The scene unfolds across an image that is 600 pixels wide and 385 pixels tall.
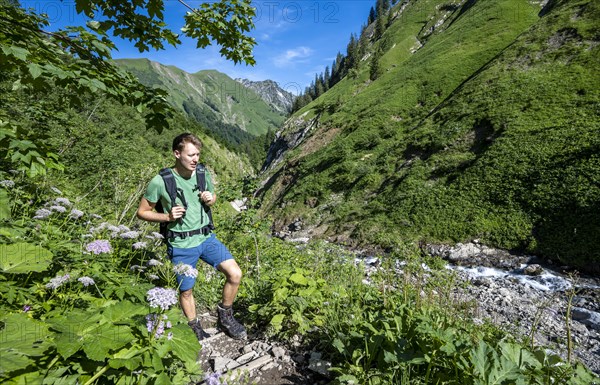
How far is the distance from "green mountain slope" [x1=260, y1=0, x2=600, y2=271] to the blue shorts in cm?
1054

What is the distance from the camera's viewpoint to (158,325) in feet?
6.96

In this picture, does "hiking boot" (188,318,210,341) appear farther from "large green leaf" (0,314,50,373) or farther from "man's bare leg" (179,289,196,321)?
"large green leaf" (0,314,50,373)

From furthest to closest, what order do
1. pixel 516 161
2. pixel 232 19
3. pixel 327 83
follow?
pixel 327 83, pixel 516 161, pixel 232 19

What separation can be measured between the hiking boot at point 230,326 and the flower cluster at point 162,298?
218 cm

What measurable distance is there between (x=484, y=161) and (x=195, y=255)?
651 inches

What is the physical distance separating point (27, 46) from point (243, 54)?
2408 millimetres

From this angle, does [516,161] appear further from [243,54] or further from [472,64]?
[472,64]

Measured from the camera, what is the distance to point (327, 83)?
11300 centimetres

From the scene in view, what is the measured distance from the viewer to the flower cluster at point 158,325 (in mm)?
2127

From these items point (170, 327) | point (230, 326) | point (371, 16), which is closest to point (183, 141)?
point (170, 327)

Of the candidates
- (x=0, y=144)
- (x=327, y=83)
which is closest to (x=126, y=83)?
(x=0, y=144)

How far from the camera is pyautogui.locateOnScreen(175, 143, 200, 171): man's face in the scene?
3.79 m

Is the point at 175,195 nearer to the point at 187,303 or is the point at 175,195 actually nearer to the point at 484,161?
the point at 187,303

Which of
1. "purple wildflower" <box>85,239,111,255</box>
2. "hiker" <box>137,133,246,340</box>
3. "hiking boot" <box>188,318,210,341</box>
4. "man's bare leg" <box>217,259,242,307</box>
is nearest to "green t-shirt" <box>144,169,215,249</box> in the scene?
"hiker" <box>137,133,246,340</box>
